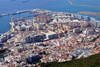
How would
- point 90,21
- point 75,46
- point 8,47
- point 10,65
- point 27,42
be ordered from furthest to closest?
point 90,21
point 27,42
point 8,47
point 75,46
point 10,65

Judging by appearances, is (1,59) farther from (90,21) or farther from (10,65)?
(90,21)

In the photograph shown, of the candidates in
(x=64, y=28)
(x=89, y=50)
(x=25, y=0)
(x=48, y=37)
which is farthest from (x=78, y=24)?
(x=25, y=0)

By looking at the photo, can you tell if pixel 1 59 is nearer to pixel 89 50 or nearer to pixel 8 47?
pixel 8 47

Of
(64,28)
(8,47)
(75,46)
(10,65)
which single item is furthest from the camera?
(64,28)

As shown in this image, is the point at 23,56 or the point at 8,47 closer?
the point at 23,56

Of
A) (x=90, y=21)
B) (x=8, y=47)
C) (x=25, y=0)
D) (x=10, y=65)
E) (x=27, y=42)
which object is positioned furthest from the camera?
(x=25, y=0)

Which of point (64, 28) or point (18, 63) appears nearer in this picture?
point (18, 63)

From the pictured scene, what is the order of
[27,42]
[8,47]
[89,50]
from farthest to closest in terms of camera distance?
[27,42]
[8,47]
[89,50]

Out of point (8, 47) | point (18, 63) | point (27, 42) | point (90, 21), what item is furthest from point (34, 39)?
point (90, 21)
